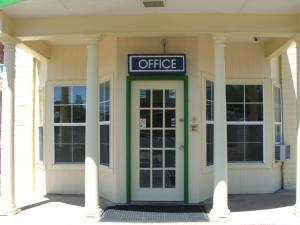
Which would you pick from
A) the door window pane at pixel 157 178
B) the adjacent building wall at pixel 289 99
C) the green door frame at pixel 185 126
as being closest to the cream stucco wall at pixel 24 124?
the green door frame at pixel 185 126

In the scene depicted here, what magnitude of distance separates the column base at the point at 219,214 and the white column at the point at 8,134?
3380mm

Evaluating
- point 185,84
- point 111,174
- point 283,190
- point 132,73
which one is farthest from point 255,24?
point 283,190

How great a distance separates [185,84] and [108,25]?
1965 mm

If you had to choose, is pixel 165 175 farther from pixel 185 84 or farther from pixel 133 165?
pixel 185 84

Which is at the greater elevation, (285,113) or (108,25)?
(108,25)

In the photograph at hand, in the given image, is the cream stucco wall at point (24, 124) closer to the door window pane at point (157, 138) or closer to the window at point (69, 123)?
the window at point (69, 123)

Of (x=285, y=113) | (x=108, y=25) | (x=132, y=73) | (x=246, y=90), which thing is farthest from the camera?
(x=285, y=113)

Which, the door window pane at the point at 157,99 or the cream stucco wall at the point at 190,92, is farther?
the door window pane at the point at 157,99

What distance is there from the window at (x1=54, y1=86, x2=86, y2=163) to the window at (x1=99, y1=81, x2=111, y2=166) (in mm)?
772

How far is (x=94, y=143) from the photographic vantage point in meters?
7.49

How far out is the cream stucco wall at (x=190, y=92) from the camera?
8484 mm

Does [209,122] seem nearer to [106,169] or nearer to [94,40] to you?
[106,169]

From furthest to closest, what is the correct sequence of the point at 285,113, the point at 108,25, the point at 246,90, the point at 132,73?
1. the point at 285,113
2. the point at 246,90
3. the point at 132,73
4. the point at 108,25

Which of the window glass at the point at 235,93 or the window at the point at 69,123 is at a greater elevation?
the window glass at the point at 235,93
